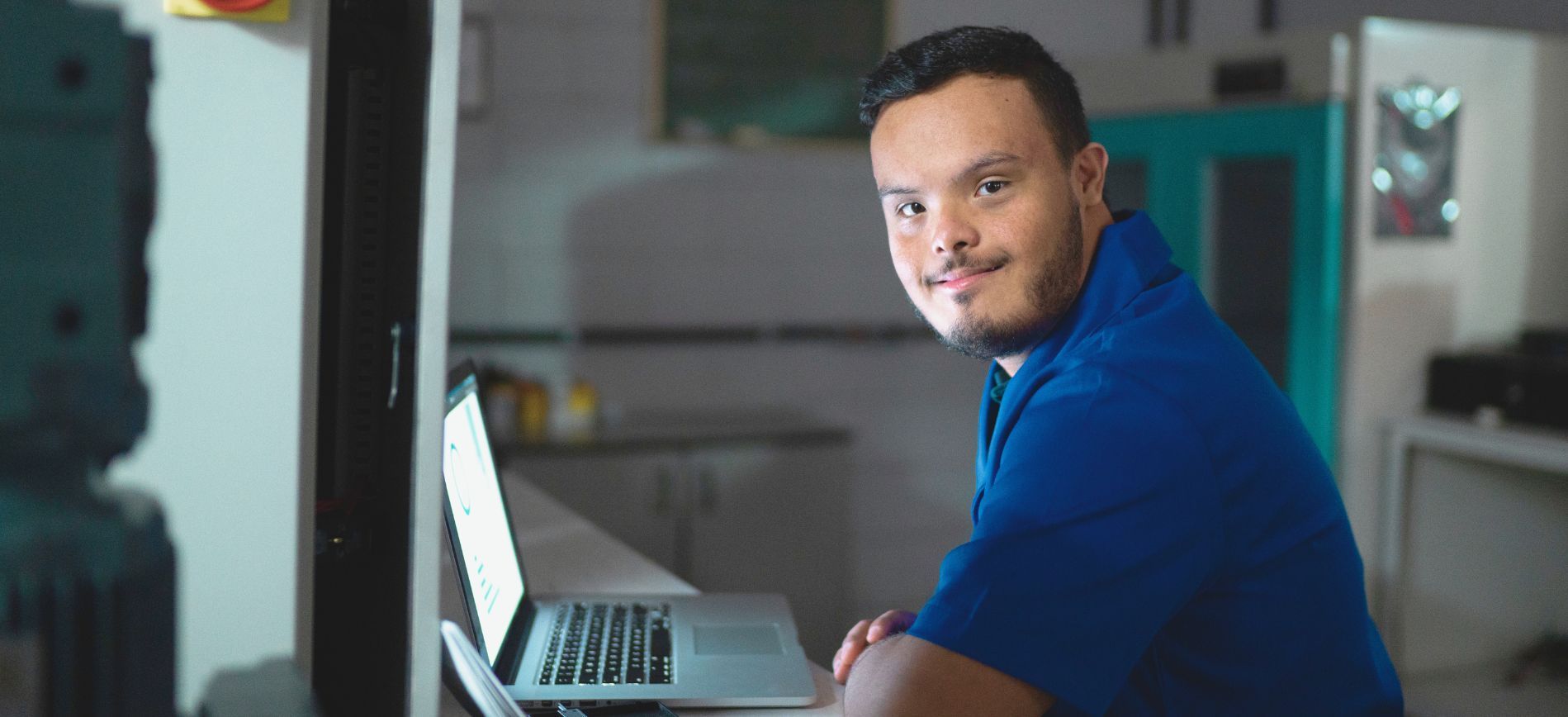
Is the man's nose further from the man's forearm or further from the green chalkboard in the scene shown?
the green chalkboard

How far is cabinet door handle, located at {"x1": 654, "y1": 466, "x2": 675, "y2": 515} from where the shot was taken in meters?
3.42

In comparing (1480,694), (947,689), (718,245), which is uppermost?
(718,245)

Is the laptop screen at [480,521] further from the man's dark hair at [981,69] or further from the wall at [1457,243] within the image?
the wall at [1457,243]

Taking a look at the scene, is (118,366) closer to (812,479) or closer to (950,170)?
(950,170)

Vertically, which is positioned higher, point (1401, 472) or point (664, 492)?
point (1401, 472)

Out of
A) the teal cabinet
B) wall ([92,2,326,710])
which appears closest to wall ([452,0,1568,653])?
the teal cabinet

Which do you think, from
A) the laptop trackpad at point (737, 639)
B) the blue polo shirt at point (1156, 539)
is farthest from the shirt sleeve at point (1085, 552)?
the laptop trackpad at point (737, 639)

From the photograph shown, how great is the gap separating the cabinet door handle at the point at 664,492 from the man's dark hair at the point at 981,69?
2282 mm

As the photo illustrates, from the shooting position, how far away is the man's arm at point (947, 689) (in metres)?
0.93

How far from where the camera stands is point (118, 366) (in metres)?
0.43

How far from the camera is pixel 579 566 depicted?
1.80 metres

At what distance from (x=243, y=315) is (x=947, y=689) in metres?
0.56

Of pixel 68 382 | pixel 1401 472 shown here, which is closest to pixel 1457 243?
pixel 1401 472

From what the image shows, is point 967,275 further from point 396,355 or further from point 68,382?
point 68,382
